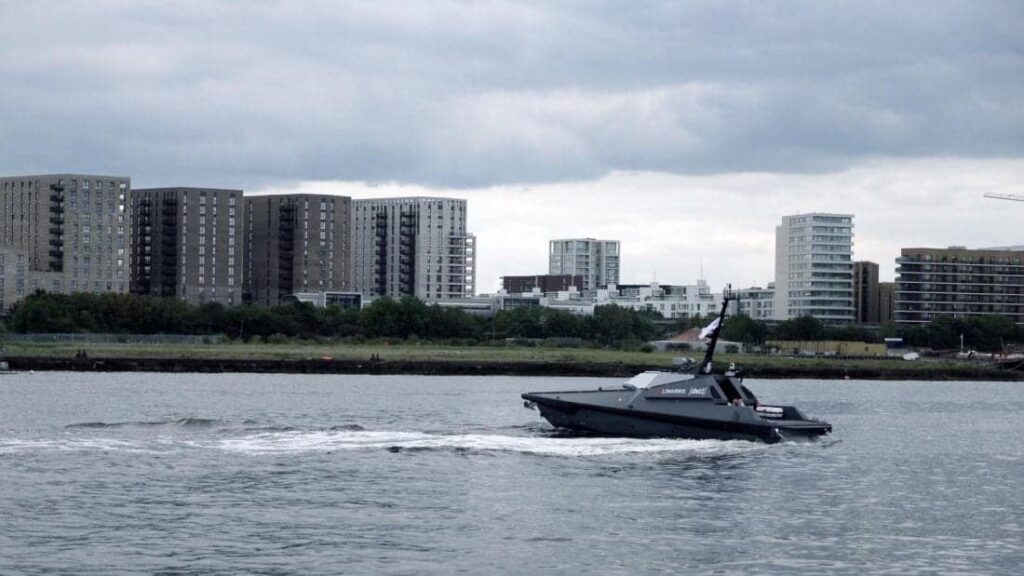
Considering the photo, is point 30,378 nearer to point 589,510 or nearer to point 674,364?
point 674,364

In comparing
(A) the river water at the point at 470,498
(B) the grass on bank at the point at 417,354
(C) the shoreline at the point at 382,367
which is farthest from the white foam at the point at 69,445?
(B) the grass on bank at the point at 417,354

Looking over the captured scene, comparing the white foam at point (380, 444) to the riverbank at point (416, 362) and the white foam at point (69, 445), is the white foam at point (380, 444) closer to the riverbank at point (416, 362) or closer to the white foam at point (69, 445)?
the white foam at point (69, 445)

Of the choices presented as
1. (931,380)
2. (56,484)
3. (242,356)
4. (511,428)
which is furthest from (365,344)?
(56,484)

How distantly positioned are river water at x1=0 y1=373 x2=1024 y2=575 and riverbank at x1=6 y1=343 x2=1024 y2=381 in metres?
60.3

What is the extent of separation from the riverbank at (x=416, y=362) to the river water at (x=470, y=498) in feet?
198

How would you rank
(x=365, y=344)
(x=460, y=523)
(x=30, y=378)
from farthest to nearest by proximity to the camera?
(x=365, y=344), (x=30, y=378), (x=460, y=523)

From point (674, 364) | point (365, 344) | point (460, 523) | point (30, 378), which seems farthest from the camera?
point (365, 344)

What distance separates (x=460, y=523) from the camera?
40.2m

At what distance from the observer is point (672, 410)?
60938 millimetres

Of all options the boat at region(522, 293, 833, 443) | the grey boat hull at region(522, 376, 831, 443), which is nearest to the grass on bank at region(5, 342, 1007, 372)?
the boat at region(522, 293, 833, 443)

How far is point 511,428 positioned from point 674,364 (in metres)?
7.79

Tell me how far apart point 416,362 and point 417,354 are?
1878 cm

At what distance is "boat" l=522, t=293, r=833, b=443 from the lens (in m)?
60.9

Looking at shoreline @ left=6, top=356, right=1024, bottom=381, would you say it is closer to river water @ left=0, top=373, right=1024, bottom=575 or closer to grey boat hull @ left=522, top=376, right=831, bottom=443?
river water @ left=0, top=373, right=1024, bottom=575
